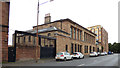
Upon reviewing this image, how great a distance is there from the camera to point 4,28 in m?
17.4

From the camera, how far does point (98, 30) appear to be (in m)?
91.2

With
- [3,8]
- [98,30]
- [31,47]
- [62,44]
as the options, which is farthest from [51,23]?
[98,30]

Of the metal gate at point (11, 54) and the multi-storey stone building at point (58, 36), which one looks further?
the multi-storey stone building at point (58, 36)

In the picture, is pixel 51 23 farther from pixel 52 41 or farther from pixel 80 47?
pixel 80 47

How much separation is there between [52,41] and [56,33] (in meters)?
2.19

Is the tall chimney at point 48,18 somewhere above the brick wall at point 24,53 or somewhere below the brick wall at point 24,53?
above

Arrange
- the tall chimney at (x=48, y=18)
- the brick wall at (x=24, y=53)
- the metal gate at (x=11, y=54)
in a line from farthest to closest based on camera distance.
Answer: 1. the tall chimney at (x=48, y=18)
2. the brick wall at (x=24, y=53)
3. the metal gate at (x=11, y=54)

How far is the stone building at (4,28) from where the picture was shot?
54.9 feet

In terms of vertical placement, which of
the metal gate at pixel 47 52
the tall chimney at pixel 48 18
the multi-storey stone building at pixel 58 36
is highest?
the tall chimney at pixel 48 18

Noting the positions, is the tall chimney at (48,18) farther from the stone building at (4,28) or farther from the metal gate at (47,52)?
the stone building at (4,28)

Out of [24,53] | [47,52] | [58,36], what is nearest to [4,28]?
[24,53]

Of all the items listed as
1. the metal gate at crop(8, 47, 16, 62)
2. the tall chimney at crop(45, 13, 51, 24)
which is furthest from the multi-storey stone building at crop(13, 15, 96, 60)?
the metal gate at crop(8, 47, 16, 62)

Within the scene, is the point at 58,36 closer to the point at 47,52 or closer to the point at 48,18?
the point at 47,52

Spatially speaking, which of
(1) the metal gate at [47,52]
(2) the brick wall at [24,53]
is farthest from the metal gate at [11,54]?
(1) the metal gate at [47,52]
